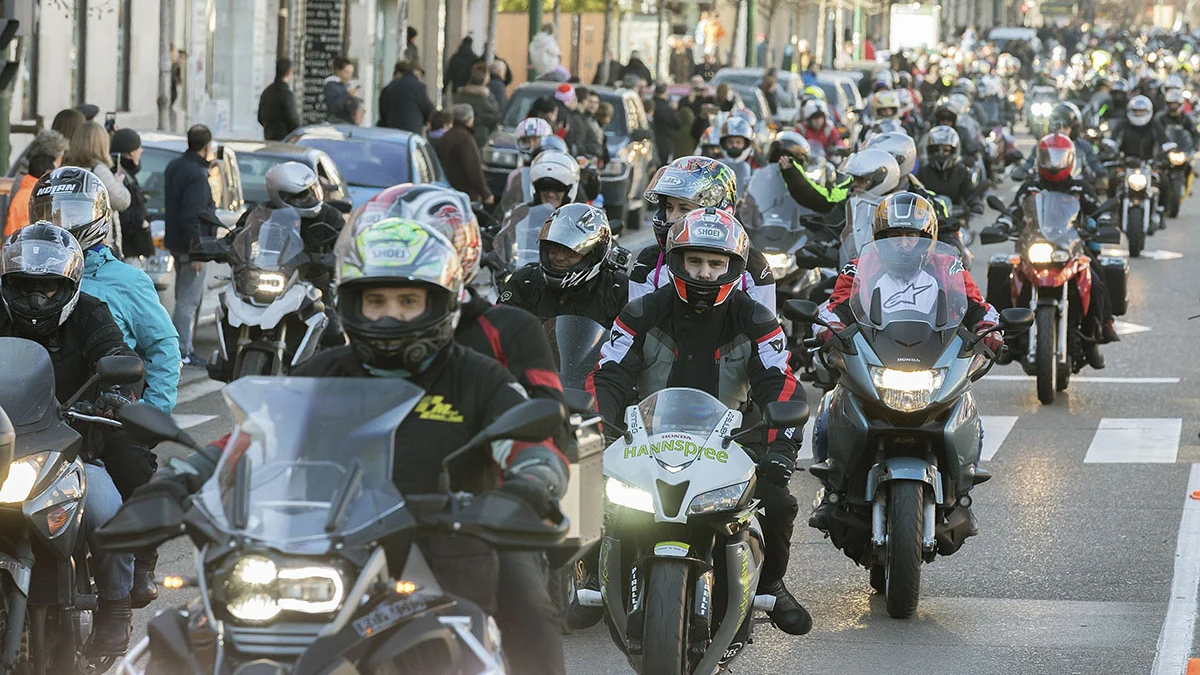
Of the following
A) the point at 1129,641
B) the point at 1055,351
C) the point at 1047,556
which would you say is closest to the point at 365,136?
the point at 1055,351

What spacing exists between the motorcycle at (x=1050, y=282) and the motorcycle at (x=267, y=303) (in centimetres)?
490

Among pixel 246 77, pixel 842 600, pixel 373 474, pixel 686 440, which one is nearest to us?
pixel 373 474

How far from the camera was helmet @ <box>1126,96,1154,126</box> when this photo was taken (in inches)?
1199

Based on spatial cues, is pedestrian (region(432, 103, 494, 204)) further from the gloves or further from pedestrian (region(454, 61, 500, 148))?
the gloves

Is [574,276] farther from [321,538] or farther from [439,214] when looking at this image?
[321,538]

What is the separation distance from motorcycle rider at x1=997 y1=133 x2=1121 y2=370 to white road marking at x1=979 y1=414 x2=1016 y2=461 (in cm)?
129

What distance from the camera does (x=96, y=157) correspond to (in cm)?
1553

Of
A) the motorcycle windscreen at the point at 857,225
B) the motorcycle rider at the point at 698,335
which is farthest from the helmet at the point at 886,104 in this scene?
the motorcycle rider at the point at 698,335

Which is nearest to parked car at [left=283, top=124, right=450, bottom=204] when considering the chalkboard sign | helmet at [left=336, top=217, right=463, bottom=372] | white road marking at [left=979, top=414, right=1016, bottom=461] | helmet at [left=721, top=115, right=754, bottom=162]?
helmet at [left=721, top=115, right=754, bottom=162]

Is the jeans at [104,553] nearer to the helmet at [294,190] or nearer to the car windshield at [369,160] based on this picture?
the helmet at [294,190]

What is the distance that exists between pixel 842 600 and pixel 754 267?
4.61 ft

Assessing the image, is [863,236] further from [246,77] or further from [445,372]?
[246,77]

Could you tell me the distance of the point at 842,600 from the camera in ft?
32.6

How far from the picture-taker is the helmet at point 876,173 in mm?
14812
